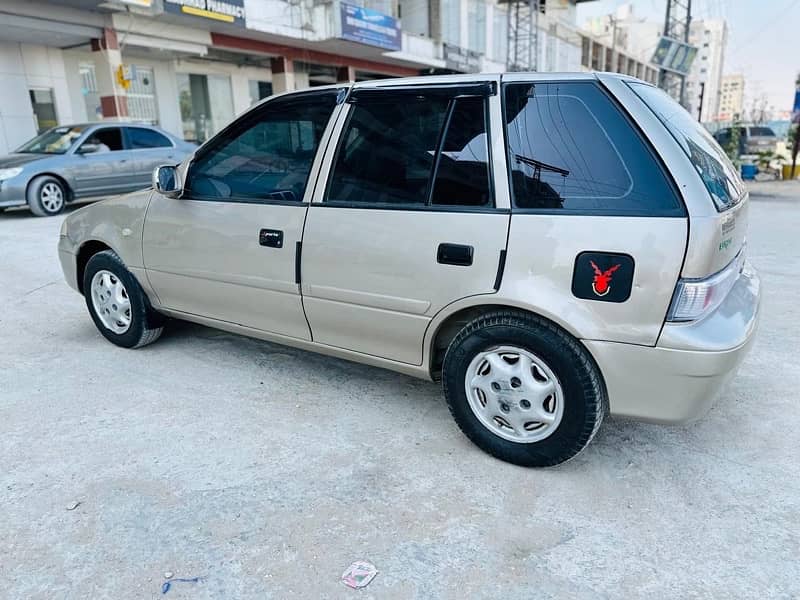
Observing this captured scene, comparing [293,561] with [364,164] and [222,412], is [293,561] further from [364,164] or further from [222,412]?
[364,164]

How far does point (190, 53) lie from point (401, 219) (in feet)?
52.0

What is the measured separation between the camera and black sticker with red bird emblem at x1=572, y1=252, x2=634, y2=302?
7.70ft

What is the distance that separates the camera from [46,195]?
403 inches

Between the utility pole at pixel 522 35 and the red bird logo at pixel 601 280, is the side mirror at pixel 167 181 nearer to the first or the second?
the red bird logo at pixel 601 280

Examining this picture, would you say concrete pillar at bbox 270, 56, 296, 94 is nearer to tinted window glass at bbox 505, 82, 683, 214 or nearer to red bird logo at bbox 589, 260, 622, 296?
tinted window glass at bbox 505, 82, 683, 214

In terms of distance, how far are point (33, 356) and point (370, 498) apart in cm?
292

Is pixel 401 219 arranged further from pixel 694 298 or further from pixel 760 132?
pixel 760 132

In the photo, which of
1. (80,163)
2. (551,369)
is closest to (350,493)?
(551,369)

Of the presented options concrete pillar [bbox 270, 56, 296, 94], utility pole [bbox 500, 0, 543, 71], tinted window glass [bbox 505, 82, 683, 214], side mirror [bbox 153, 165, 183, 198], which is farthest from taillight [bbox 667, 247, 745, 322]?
utility pole [bbox 500, 0, 543, 71]

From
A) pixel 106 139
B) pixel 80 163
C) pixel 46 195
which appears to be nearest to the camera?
pixel 46 195

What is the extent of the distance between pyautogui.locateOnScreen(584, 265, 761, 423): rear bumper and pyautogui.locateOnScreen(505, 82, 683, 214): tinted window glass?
1.66 feet

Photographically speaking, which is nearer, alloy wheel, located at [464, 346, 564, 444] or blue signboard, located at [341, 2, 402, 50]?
alloy wheel, located at [464, 346, 564, 444]

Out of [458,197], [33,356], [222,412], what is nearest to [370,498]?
[222,412]

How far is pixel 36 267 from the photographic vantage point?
6727 mm
